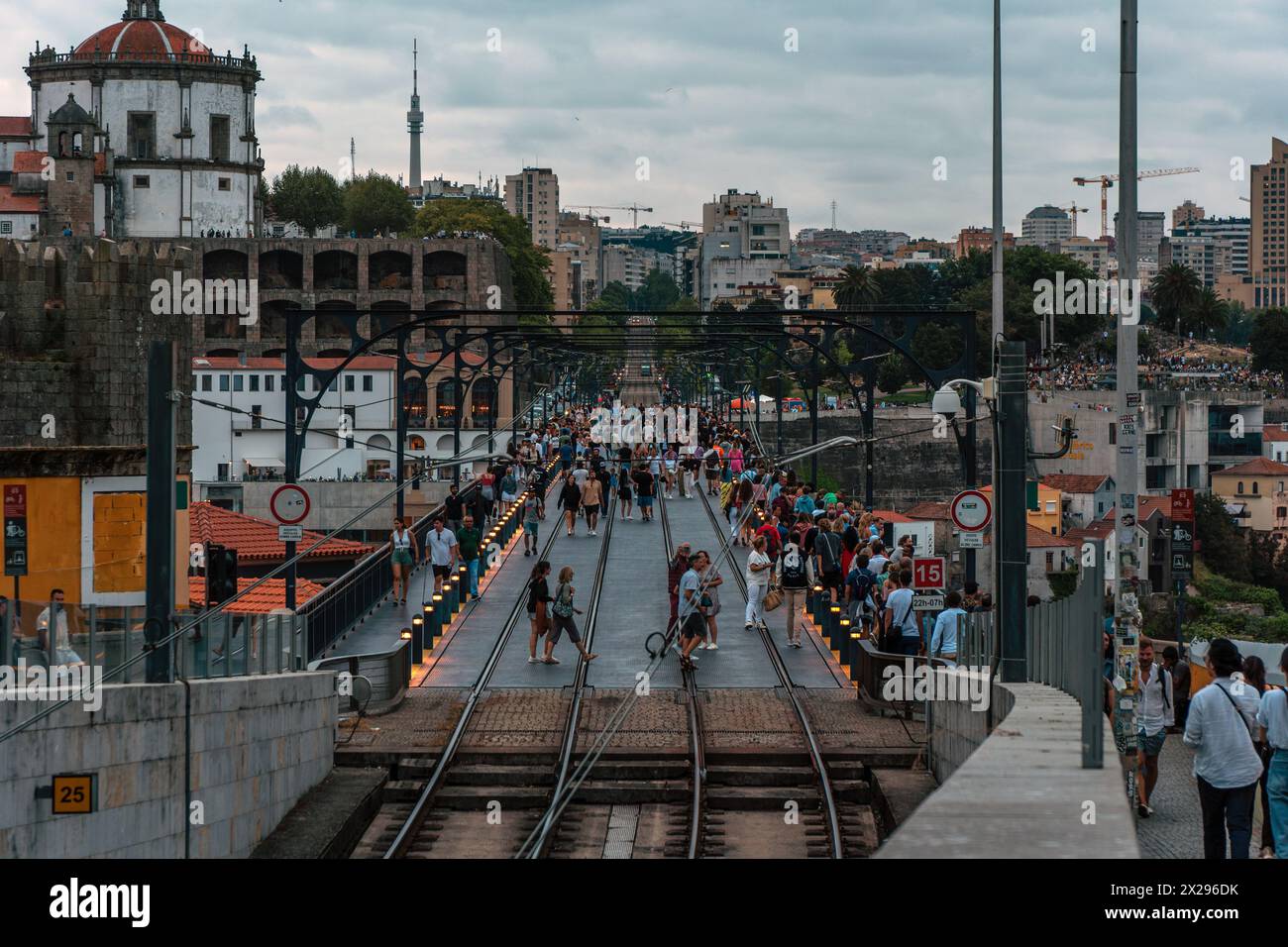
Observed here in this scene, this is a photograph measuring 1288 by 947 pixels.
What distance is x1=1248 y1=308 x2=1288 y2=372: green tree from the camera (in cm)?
15525

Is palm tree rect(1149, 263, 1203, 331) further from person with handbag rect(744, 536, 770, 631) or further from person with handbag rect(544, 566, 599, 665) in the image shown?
person with handbag rect(544, 566, 599, 665)

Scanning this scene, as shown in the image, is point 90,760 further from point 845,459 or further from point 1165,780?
point 845,459

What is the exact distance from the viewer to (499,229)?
137375mm

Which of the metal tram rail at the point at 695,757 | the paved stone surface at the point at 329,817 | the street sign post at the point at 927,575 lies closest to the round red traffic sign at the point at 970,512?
the street sign post at the point at 927,575

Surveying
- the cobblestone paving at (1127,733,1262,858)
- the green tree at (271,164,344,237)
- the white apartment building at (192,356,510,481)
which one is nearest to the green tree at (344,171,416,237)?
the green tree at (271,164,344,237)

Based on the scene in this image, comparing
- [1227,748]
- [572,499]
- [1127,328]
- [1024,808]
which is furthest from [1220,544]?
[1024,808]

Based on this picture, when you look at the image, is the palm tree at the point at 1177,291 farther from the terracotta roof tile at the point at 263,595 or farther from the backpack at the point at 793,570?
the backpack at the point at 793,570

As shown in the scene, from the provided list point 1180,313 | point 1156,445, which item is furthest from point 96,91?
point 1180,313

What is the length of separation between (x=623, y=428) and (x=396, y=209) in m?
77.6

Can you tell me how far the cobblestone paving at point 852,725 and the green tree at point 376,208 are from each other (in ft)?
415

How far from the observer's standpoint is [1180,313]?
14638 cm

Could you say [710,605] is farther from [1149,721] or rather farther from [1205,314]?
[1205,314]

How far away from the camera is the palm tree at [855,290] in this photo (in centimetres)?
14400

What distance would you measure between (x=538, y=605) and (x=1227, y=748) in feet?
45.5
